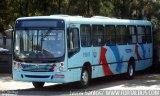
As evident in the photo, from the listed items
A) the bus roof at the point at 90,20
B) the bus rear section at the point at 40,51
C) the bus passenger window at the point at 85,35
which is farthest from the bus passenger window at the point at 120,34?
the bus rear section at the point at 40,51

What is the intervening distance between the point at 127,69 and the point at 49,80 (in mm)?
6135

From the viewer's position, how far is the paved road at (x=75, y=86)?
17.2m

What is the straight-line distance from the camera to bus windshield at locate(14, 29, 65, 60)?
55.3 ft

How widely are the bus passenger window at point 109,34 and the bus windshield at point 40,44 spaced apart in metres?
3.61

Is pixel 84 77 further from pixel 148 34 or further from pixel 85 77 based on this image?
pixel 148 34

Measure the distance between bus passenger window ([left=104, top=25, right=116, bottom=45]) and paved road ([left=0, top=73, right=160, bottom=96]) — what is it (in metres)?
1.77

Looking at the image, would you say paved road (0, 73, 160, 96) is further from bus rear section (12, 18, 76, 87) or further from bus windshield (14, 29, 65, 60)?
bus windshield (14, 29, 65, 60)

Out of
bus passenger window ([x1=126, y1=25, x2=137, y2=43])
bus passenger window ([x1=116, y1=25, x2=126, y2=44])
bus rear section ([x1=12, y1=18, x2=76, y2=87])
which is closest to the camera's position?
bus rear section ([x1=12, y1=18, x2=76, y2=87])

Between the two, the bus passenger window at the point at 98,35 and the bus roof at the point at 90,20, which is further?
the bus passenger window at the point at 98,35

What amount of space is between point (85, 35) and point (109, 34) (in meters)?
2.31

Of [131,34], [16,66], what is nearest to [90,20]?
[16,66]

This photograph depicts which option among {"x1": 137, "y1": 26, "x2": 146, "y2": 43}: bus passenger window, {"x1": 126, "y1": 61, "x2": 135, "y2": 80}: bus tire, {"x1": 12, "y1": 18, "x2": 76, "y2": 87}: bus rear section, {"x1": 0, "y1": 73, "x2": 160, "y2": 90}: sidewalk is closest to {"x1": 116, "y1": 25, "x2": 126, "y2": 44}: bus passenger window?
{"x1": 126, "y1": 61, "x2": 135, "y2": 80}: bus tire

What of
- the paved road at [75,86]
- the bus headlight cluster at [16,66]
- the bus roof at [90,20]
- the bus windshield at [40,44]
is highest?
the bus roof at [90,20]

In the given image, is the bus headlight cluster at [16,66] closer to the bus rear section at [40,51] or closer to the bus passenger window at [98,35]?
the bus rear section at [40,51]
